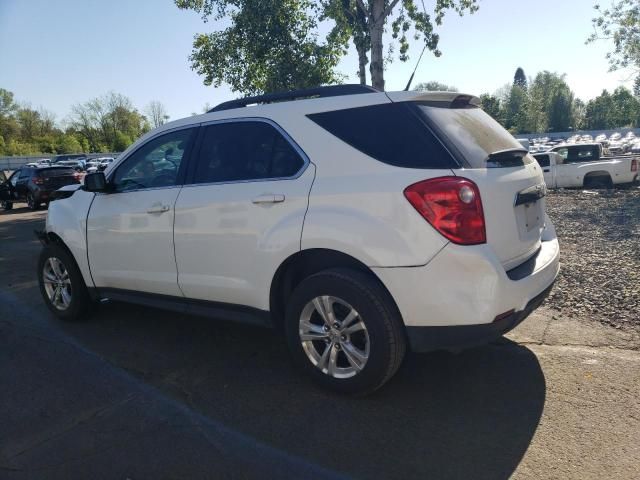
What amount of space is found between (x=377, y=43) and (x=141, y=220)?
12124 millimetres

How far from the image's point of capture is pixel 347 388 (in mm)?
3127

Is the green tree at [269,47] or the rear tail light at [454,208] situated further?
the green tree at [269,47]

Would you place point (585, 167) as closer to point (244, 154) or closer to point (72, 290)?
→ point (244, 154)

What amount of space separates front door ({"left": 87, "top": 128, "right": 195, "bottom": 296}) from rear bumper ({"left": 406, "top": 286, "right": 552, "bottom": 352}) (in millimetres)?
1987

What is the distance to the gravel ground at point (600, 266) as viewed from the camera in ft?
14.8

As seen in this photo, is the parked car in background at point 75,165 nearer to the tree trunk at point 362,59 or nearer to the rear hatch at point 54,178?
the rear hatch at point 54,178

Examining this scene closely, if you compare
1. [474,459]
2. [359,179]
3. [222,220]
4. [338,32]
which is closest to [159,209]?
[222,220]

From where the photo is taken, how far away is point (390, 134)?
3.01m

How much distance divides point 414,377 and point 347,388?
559mm

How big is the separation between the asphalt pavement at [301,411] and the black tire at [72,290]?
1.53 ft

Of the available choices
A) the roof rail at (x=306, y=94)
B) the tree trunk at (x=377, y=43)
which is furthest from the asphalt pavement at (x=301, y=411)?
the tree trunk at (x=377, y=43)

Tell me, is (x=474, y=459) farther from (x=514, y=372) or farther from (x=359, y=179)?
(x=359, y=179)

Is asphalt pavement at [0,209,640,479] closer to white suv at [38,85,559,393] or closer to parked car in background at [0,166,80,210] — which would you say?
white suv at [38,85,559,393]

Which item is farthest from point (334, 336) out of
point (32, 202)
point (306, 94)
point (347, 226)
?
point (32, 202)
